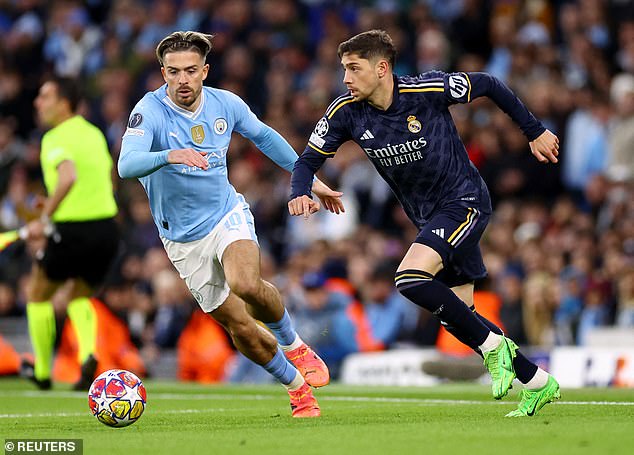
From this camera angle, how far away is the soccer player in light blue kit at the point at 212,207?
8.62 m

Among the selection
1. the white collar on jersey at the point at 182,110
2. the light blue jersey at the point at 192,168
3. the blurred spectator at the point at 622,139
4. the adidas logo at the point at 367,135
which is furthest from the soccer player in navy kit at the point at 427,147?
the blurred spectator at the point at 622,139

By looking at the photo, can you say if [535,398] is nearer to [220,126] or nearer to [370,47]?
[370,47]

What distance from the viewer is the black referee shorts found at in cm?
1229

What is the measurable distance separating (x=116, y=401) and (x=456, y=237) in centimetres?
232

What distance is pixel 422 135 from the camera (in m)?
8.44

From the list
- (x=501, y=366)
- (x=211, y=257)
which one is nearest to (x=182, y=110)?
(x=211, y=257)

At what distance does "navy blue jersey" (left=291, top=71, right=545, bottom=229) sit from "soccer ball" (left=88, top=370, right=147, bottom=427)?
164cm

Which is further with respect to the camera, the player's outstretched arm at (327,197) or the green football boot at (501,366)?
the player's outstretched arm at (327,197)

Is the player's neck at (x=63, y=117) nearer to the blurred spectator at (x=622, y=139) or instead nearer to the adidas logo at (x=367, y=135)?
the adidas logo at (x=367, y=135)

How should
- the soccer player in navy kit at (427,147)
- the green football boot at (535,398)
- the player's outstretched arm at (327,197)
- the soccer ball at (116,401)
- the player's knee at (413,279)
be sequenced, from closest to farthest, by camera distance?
the soccer ball at (116,401) → the player's knee at (413,279) → the green football boot at (535,398) → the soccer player in navy kit at (427,147) → the player's outstretched arm at (327,197)

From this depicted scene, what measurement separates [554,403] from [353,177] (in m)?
8.78

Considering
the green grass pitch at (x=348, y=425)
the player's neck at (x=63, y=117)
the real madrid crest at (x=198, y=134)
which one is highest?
the player's neck at (x=63, y=117)

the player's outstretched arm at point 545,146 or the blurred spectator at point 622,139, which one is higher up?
the blurred spectator at point 622,139

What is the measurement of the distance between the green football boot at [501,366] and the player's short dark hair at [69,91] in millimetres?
5800
